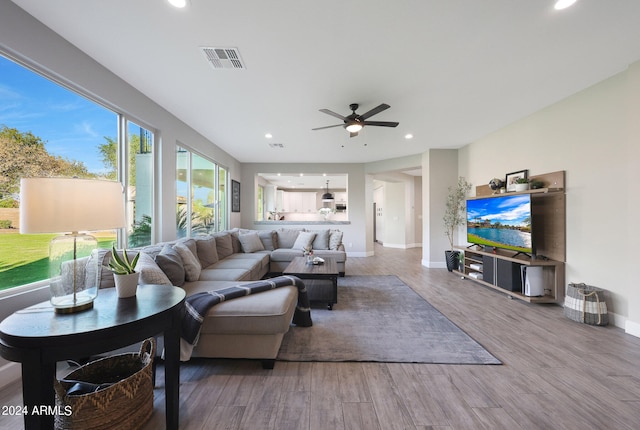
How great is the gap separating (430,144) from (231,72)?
14.0 ft

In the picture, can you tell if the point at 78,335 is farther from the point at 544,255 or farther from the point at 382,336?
the point at 544,255

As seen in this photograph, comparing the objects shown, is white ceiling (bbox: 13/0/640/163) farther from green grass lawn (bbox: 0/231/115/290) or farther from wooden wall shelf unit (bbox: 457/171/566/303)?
green grass lawn (bbox: 0/231/115/290)

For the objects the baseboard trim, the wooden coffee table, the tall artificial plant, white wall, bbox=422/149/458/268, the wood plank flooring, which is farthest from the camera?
white wall, bbox=422/149/458/268

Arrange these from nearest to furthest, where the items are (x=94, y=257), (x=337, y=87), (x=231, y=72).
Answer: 1. (x=94, y=257)
2. (x=231, y=72)
3. (x=337, y=87)

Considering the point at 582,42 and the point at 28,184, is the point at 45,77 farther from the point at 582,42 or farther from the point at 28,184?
the point at 582,42

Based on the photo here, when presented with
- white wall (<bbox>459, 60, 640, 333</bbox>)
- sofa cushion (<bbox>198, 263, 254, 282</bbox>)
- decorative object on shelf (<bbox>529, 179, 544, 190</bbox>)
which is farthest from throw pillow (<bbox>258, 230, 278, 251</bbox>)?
white wall (<bbox>459, 60, 640, 333</bbox>)

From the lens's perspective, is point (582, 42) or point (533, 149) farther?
point (533, 149)

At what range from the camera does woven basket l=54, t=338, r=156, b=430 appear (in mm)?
1233

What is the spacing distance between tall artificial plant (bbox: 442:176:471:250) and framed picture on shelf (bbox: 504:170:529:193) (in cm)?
110

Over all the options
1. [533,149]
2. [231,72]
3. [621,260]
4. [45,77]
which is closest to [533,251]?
[621,260]

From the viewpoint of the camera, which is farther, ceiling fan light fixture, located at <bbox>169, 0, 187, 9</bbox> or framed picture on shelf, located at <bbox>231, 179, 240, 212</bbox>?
framed picture on shelf, located at <bbox>231, 179, 240, 212</bbox>

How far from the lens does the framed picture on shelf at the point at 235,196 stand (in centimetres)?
660

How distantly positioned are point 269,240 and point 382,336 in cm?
356

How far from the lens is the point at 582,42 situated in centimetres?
221
